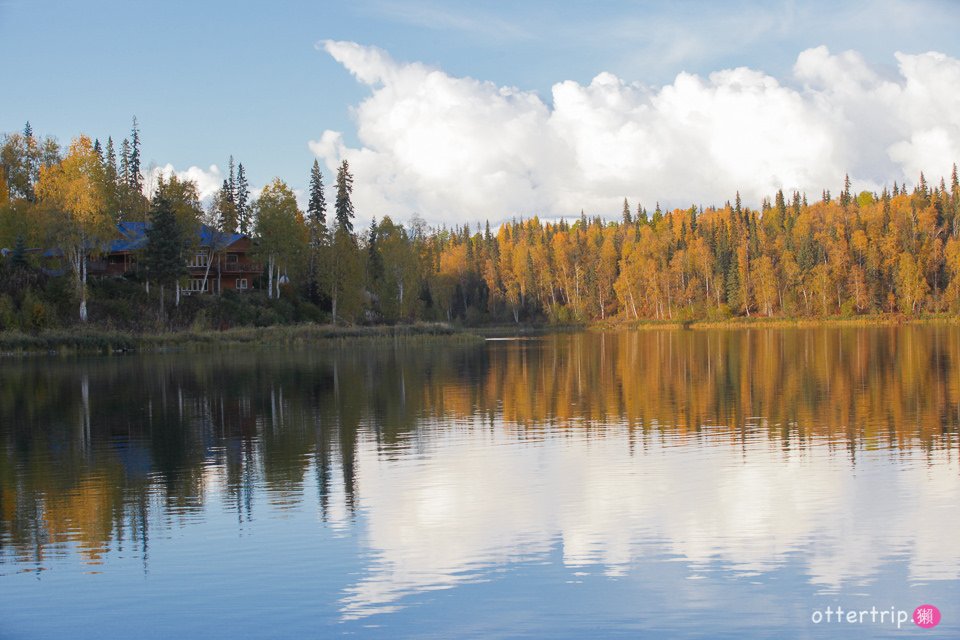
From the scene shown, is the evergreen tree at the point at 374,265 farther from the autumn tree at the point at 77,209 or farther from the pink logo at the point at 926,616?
the pink logo at the point at 926,616

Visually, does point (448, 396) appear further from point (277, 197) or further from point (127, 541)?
point (277, 197)

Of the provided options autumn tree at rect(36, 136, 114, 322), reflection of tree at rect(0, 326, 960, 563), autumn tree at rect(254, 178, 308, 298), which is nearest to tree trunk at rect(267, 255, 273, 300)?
autumn tree at rect(254, 178, 308, 298)

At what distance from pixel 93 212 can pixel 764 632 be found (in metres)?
68.4

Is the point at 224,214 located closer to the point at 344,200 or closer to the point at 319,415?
the point at 344,200

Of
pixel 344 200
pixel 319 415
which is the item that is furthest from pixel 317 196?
pixel 319 415

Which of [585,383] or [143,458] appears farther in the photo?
[585,383]

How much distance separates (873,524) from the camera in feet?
47.5

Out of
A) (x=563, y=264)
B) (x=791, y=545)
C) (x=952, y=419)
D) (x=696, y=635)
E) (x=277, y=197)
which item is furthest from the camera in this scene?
(x=563, y=264)

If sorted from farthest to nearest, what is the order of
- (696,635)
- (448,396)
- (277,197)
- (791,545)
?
(277,197) → (448,396) → (791,545) → (696,635)

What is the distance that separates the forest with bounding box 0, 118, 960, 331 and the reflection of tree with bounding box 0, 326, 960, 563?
2231 centimetres

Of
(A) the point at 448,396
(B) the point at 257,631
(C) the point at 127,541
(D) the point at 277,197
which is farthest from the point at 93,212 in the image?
(B) the point at 257,631

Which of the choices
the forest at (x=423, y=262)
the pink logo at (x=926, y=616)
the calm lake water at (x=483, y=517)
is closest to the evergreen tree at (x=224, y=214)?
the forest at (x=423, y=262)

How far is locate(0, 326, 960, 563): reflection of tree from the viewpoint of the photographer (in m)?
17.2

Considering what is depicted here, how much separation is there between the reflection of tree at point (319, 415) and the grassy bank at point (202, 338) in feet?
33.7
